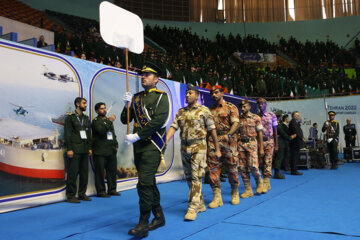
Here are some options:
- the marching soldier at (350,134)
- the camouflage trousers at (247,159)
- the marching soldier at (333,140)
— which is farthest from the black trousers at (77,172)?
Answer: the marching soldier at (350,134)

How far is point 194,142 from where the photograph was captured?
3846 millimetres

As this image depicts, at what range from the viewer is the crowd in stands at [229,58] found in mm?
11727

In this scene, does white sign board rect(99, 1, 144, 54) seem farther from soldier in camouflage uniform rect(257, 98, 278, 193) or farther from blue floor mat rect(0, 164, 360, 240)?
soldier in camouflage uniform rect(257, 98, 278, 193)

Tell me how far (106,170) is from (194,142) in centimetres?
224

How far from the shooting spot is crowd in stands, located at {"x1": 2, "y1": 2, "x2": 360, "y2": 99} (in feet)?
38.5

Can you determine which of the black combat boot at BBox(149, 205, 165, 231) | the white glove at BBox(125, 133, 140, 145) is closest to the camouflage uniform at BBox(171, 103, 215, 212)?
the black combat boot at BBox(149, 205, 165, 231)

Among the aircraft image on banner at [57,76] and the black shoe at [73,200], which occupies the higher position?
the aircraft image on banner at [57,76]

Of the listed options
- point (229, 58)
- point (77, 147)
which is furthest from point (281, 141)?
point (229, 58)

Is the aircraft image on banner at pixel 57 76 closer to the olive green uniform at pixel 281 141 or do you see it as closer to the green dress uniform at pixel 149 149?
the green dress uniform at pixel 149 149

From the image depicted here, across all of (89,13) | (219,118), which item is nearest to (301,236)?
(219,118)

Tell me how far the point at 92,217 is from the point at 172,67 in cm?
923

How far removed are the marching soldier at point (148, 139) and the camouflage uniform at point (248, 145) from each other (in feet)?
7.58

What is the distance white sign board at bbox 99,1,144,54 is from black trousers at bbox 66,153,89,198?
7.32 ft

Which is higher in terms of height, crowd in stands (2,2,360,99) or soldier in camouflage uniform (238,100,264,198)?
crowd in stands (2,2,360,99)
